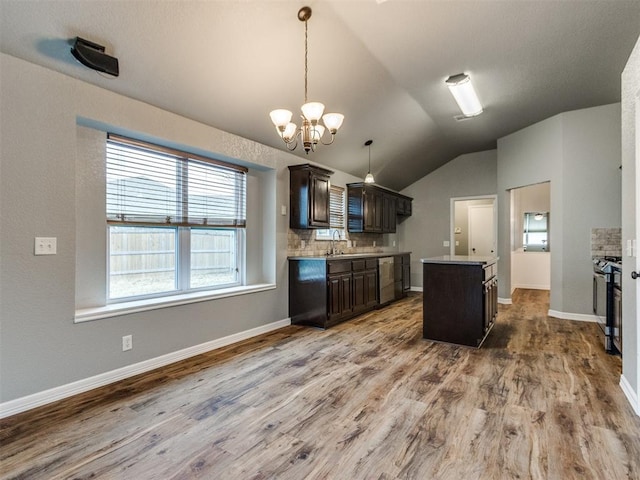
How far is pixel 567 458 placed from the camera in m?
1.83

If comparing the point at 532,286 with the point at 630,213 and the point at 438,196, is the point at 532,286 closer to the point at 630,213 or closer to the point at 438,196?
the point at 438,196

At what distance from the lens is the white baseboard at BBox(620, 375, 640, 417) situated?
7.54 feet

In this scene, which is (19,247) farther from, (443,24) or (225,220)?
(443,24)

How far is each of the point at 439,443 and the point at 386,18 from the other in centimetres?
337

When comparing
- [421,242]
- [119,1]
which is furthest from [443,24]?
[421,242]

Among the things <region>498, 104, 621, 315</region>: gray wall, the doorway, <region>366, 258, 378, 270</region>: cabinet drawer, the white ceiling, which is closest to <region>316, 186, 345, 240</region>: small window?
<region>366, 258, 378, 270</region>: cabinet drawer

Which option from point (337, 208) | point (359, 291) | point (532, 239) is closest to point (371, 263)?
point (359, 291)

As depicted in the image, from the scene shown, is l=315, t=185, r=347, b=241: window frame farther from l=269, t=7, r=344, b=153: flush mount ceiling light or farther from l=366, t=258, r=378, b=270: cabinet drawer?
l=269, t=7, r=344, b=153: flush mount ceiling light

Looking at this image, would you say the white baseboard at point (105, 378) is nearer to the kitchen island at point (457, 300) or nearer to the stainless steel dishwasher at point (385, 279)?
the kitchen island at point (457, 300)

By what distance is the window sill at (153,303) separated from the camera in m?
2.71

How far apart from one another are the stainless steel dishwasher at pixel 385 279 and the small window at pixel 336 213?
0.88m

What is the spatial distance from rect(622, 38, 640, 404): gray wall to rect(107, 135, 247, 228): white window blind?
375 cm

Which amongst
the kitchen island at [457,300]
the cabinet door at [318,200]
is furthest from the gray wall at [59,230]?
the kitchen island at [457,300]

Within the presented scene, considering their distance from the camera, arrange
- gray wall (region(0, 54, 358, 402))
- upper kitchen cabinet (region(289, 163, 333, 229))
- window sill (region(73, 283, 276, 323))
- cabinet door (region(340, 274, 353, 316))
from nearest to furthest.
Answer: gray wall (region(0, 54, 358, 402)) < window sill (region(73, 283, 276, 323)) < upper kitchen cabinet (region(289, 163, 333, 229)) < cabinet door (region(340, 274, 353, 316))
